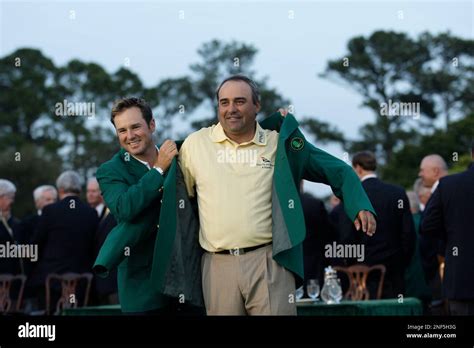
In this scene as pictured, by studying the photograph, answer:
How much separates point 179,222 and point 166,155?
391 mm

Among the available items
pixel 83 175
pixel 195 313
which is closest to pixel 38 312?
pixel 195 313

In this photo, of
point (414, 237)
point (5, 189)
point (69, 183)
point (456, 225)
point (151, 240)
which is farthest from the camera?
point (5, 189)

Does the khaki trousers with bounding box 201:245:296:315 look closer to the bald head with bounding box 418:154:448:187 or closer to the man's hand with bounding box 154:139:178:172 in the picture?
the man's hand with bounding box 154:139:178:172

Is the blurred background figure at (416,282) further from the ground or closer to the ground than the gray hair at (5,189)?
closer to the ground

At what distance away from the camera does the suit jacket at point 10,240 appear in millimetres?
11742

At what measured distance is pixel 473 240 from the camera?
27.7ft

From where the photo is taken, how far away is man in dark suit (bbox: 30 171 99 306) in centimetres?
1149

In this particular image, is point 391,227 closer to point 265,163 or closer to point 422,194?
point 422,194

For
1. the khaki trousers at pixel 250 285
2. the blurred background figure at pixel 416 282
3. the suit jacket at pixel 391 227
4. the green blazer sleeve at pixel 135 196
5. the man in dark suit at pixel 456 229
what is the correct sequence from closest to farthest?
1. the khaki trousers at pixel 250 285
2. the green blazer sleeve at pixel 135 196
3. the man in dark suit at pixel 456 229
4. the suit jacket at pixel 391 227
5. the blurred background figure at pixel 416 282

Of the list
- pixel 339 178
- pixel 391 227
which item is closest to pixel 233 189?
pixel 339 178

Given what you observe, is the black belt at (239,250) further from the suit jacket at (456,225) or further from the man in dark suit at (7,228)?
the man in dark suit at (7,228)

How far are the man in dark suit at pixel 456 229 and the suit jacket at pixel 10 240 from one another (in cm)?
508

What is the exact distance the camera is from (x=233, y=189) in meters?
5.95

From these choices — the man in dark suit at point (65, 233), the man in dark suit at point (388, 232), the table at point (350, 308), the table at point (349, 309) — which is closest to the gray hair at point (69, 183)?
the man in dark suit at point (65, 233)
